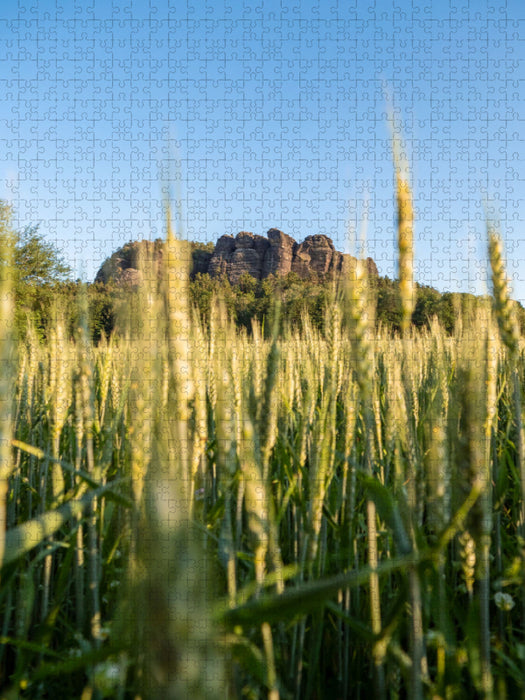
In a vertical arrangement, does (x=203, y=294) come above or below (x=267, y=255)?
below

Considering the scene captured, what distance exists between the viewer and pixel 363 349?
86 centimetres

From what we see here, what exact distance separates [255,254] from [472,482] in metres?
67.0

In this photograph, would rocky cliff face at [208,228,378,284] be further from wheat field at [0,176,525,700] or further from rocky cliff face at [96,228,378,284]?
wheat field at [0,176,525,700]

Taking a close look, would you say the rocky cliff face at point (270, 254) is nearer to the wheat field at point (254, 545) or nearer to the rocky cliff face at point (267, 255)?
the rocky cliff face at point (267, 255)

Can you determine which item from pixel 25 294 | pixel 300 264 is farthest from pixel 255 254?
pixel 25 294

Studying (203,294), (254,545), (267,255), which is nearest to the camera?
(254,545)

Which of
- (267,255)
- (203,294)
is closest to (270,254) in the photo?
(267,255)

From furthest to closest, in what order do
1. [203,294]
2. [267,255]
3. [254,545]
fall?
1. [267,255]
2. [203,294]
3. [254,545]

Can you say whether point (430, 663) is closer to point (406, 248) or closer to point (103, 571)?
point (103, 571)

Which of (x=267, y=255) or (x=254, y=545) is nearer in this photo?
(x=254, y=545)

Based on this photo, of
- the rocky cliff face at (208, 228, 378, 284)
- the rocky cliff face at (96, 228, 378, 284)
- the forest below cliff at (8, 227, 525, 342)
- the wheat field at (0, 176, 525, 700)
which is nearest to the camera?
the wheat field at (0, 176, 525, 700)

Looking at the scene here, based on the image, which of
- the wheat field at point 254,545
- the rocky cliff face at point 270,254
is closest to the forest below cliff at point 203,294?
the wheat field at point 254,545

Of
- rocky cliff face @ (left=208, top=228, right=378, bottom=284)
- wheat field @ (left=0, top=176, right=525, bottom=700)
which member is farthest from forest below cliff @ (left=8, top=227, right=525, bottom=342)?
rocky cliff face @ (left=208, top=228, right=378, bottom=284)

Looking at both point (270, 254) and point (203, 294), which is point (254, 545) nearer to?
point (203, 294)
